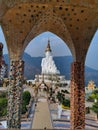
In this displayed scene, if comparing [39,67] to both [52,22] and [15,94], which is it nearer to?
[52,22]

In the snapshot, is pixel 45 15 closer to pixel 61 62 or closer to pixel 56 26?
pixel 56 26

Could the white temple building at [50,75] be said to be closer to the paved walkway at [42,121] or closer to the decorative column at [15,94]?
the paved walkway at [42,121]

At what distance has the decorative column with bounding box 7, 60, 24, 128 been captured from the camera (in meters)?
5.52

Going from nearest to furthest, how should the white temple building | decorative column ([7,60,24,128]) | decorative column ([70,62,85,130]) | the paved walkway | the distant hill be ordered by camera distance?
decorative column ([7,60,24,128]) → decorative column ([70,62,85,130]) → the paved walkway → the white temple building → the distant hill

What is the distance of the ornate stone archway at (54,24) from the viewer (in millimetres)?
5570

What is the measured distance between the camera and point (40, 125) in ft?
32.2

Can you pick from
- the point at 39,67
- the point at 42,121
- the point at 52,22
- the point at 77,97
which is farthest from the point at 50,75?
the point at 77,97

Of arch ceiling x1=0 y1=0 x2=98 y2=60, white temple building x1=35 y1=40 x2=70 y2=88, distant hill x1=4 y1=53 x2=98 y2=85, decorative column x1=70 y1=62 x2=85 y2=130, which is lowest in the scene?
decorative column x1=70 y1=62 x2=85 y2=130

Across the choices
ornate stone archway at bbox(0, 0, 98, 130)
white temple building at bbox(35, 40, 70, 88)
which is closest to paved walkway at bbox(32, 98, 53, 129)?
ornate stone archway at bbox(0, 0, 98, 130)

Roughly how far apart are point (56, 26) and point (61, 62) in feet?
177

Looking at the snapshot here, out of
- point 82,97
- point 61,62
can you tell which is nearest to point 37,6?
point 82,97

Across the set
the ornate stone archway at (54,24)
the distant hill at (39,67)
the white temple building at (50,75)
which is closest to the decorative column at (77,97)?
the ornate stone archway at (54,24)

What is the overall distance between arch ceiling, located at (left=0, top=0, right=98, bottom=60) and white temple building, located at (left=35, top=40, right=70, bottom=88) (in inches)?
952

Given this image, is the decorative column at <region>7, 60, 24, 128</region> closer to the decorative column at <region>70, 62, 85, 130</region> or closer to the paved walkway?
the decorative column at <region>70, 62, 85, 130</region>
